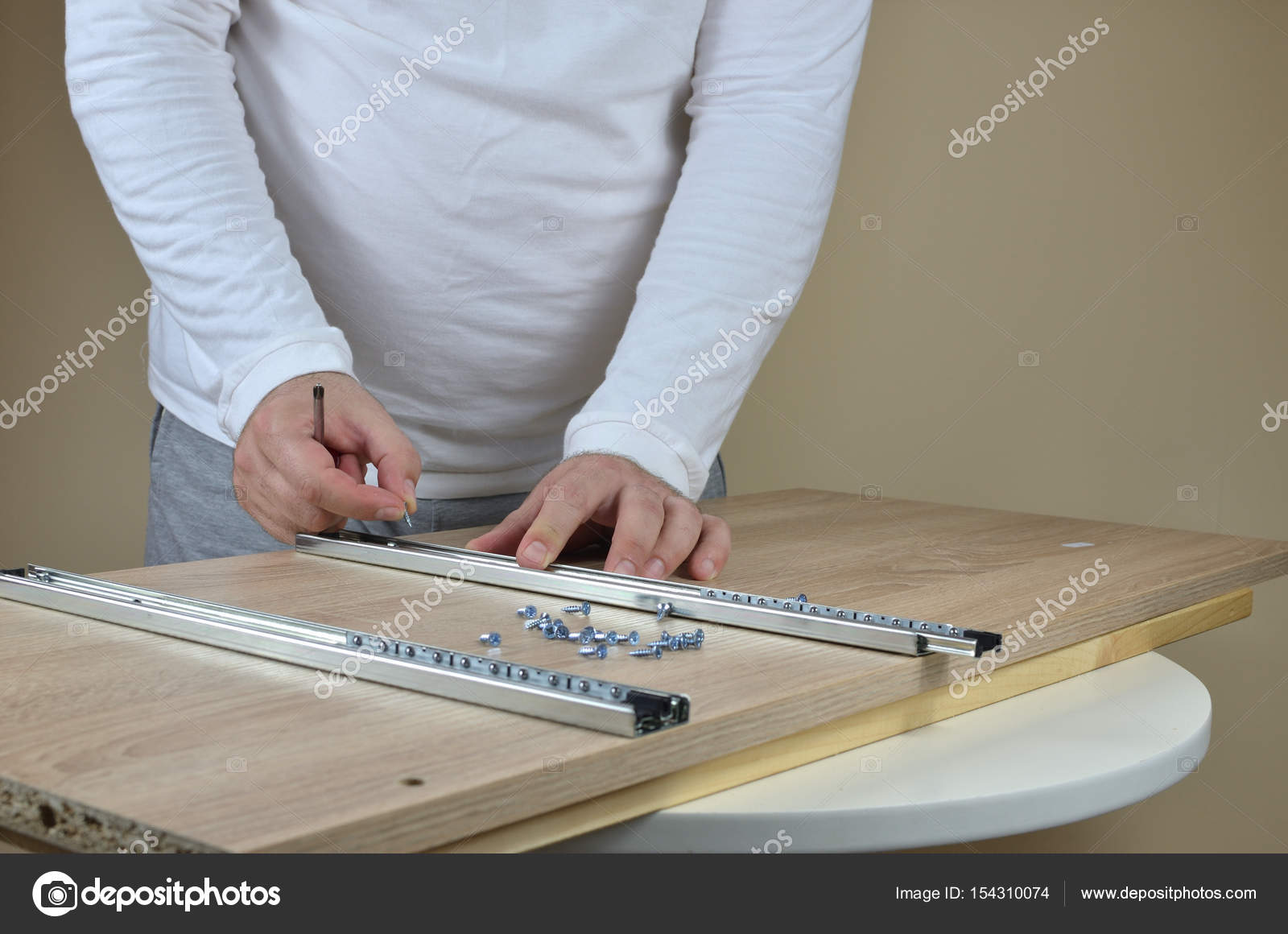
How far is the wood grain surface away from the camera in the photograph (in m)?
0.50

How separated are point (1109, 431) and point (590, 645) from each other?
1.68 m

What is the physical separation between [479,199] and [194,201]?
0.91 ft

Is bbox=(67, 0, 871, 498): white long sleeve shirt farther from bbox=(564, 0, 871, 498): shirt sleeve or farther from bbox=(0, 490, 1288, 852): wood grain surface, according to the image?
bbox=(0, 490, 1288, 852): wood grain surface

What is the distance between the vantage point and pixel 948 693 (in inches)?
30.8

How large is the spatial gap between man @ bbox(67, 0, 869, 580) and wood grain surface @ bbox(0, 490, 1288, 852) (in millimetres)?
114

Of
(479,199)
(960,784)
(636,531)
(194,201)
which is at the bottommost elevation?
(960,784)

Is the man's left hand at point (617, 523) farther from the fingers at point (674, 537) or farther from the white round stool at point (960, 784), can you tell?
the white round stool at point (960, 784)

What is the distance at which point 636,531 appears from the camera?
102cm

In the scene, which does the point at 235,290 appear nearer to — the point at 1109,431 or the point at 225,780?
the point at 225,780

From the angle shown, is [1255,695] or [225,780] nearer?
[225,780]

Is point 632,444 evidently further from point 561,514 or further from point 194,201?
point 194,201

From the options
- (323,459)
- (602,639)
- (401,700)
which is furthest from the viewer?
(323,459)

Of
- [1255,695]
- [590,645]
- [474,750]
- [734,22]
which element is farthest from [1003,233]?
[474,750]
